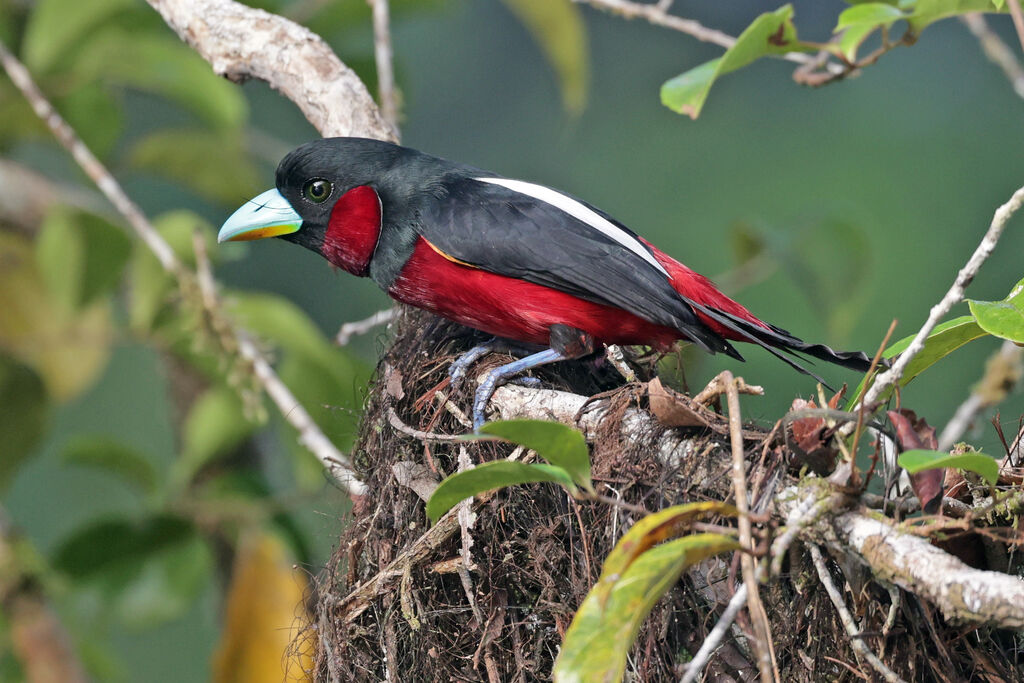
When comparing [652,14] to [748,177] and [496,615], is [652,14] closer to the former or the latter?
[496,615]

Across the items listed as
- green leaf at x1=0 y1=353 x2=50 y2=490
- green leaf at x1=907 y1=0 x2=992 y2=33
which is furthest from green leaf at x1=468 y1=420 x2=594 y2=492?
green leaf at x1=0 y1=353 x2=50 y2=490

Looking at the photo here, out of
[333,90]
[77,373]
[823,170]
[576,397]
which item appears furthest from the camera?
[823,170]

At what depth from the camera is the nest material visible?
1038 millimetres

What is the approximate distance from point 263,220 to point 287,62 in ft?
1.21

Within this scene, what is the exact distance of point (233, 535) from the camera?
9.75ft

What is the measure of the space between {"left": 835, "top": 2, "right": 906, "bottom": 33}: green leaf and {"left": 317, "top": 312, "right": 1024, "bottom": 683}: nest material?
54 cm

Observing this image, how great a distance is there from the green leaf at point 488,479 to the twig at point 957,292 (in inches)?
12.3

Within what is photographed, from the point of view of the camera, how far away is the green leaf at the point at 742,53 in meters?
1.38

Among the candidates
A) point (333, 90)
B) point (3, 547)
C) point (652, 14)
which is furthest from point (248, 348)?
point (3, 547)

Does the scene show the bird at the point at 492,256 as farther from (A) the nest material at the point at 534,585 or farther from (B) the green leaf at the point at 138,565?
(B) the green leaf at the point at 138,565

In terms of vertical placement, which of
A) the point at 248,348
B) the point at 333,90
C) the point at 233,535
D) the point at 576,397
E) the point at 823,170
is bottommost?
the point at 823,170

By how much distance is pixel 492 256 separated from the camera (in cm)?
160

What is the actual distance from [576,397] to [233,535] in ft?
6.21

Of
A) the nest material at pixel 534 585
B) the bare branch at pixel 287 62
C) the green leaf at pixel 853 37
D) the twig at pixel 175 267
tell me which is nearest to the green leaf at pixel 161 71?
the twig at pixel 175 267
